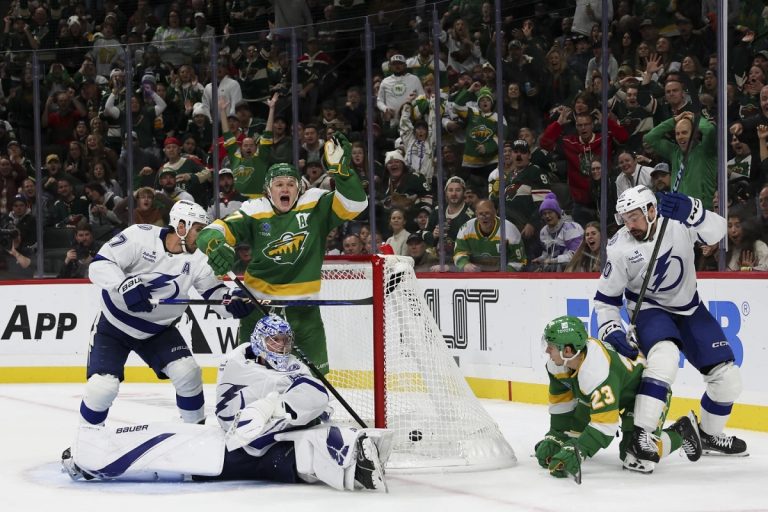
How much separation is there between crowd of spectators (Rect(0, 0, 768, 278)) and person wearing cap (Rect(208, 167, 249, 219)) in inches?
0.5

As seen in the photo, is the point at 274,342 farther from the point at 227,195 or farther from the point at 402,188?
the point at 227,195

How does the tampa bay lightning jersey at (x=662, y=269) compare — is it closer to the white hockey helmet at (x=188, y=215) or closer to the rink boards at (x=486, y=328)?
the rink boards at (x=486, y=328)

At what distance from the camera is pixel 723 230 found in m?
5.32

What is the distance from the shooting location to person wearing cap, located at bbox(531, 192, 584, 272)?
7371 mm

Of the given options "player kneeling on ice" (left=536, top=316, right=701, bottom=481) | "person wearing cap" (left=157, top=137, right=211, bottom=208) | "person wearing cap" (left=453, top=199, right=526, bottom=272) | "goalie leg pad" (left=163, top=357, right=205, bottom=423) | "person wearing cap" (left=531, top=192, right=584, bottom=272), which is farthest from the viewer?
"person wearing cap" (left=157, top=137, right=211, bottom=208)

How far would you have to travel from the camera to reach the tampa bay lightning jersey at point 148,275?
550cm

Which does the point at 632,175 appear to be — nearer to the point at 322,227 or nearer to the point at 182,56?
the point at 322,227

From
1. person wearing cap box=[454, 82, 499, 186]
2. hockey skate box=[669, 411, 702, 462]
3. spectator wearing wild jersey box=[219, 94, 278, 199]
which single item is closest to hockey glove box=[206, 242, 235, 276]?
hockey skate box=[669, 411, 702, 462]

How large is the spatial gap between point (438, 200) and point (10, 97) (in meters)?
3.50

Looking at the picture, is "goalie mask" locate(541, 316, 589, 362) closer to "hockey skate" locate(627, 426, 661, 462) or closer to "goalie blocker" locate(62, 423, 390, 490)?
"hockey skate" locate(627, 426, 661, 462)

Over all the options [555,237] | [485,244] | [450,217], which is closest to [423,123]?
[450,217]

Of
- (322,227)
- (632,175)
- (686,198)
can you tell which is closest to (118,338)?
(322,227)

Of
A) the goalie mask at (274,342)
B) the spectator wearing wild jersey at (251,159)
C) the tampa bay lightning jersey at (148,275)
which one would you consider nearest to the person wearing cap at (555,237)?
the spectator wearing wild jersey at (251,159)

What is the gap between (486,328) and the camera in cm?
791
